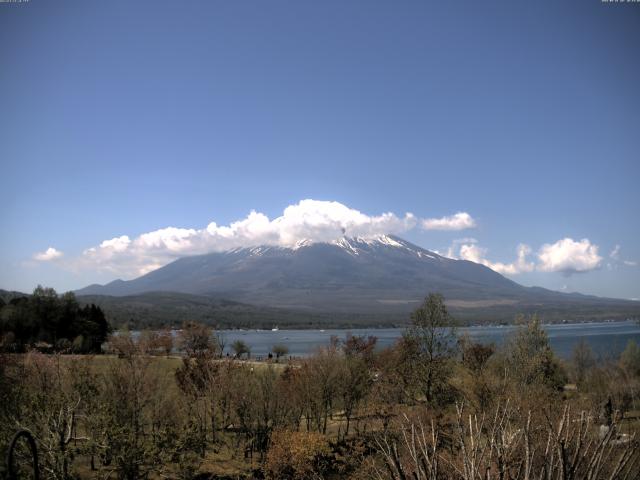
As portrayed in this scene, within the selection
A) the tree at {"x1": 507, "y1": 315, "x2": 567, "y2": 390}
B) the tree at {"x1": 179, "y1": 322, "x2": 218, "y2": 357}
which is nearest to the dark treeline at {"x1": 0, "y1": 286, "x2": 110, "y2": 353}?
the tree at {"x1": 179, "y1": 322, "x2": 218, "y2": 357}

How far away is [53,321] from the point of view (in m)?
90.4

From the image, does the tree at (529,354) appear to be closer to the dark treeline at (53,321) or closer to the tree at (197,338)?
the tree at (197,338)

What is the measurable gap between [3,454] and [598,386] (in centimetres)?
5465

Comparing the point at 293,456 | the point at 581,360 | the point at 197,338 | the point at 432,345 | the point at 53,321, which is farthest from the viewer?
the point at 53,321

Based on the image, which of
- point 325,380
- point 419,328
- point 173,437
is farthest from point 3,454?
point 419,328

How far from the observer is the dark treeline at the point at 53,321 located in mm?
86125

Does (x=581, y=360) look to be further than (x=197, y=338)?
No

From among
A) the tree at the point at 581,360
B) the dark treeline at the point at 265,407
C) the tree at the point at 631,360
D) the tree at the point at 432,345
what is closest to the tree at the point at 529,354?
the dark treeline at the point at 265,407

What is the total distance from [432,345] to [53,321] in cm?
7698

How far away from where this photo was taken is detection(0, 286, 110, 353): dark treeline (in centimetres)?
8612

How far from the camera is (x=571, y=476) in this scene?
615cm

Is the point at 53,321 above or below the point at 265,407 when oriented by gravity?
above

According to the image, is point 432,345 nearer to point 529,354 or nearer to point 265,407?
point 529,354

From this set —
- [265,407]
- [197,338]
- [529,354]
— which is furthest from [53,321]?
[529,354]
